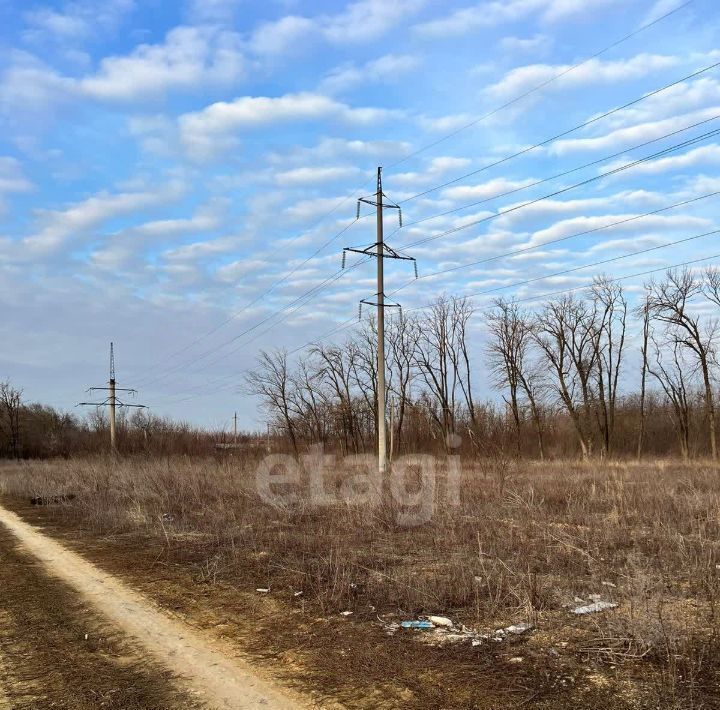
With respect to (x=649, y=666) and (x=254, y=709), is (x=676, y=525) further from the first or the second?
(x=254, y=709)

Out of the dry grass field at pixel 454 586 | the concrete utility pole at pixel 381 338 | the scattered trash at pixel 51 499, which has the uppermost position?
the concrete utility pole at pixel 381 338

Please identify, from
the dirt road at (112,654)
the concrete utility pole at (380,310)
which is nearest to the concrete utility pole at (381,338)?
the concrete utility pole at (380,310)

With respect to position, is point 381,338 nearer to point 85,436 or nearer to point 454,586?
point 454,586

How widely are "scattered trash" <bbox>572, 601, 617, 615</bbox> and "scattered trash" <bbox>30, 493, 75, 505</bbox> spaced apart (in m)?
18.4

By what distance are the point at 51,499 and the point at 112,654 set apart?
17412 millimetres

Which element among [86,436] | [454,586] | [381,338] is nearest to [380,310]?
[381,338]

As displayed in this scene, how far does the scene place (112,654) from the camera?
544 centimetres

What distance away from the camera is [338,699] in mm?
4367

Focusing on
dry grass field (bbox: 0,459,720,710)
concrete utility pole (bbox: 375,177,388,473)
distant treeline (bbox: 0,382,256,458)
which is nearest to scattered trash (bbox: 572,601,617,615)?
dry grass field (bbox: 0,459,720,710)

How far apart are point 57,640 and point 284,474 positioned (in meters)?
17.8

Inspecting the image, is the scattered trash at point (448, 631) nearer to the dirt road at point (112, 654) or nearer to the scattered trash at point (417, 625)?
the scattered trash at point (417, 625)

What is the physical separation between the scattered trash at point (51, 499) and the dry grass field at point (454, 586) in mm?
4316

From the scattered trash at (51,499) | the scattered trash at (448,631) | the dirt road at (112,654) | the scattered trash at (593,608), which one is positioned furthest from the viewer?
the scattered trash at (51,499)

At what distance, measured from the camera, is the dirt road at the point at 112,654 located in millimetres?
4441
